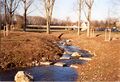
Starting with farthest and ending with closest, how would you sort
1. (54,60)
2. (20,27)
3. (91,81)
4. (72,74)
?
(20,27) < (54,60) < (72,74) < (91,81)

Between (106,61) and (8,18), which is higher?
(8,18)

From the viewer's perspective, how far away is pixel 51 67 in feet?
67.1

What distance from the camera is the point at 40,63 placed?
21.7 meters

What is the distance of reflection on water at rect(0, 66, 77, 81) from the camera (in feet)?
54.0

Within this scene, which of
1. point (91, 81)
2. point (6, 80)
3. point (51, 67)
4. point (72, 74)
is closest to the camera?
point (91, 81)

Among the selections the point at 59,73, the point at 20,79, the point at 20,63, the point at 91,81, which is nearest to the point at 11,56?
the point at 20,63

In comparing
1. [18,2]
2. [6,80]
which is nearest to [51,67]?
[6,80]

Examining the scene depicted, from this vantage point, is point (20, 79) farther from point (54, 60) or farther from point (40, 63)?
point (54, 60)

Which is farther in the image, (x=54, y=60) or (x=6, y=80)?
(x=54, y=60)

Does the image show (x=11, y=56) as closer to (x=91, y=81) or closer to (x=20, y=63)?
(x=20, y=63)

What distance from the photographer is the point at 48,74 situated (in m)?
17.8

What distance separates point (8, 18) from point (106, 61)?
126 feet

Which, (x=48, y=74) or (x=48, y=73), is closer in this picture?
(x=48, y=74)

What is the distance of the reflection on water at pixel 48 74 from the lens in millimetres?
16453
